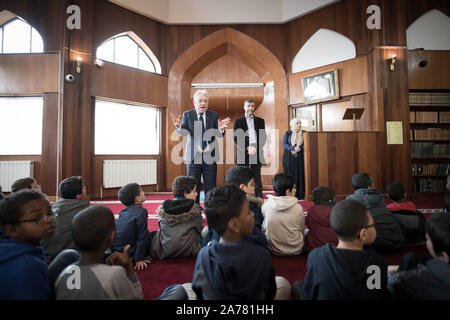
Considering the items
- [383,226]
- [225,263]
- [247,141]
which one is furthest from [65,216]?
[247,141]

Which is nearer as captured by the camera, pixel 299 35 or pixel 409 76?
pixel 409 76

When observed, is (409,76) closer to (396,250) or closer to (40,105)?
(396,250)

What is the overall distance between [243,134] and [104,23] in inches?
156

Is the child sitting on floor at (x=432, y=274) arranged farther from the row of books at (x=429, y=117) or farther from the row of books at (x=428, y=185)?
the row of books at (x=429, y=117)

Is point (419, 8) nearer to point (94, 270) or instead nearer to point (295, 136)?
point (295, 136)

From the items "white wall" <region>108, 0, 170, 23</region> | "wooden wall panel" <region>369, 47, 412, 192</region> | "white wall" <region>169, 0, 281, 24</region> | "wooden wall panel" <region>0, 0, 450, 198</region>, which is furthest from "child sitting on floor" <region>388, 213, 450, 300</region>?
"white wall" <region>169, 0, 281, 24</region>

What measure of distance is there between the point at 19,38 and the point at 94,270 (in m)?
5.81

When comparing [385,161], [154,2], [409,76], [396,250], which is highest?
[154,2]

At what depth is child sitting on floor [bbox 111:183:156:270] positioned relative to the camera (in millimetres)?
1772

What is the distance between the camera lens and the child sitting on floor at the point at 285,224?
1.91 metres

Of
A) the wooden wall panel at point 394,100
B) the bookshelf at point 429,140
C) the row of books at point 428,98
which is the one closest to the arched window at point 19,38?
the wooden wall panel at point 394,100

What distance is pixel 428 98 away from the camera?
5102 mm
